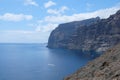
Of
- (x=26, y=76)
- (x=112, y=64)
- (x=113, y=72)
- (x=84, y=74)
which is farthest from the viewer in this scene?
(x=26, y=76)

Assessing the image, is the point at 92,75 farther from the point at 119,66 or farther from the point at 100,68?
the point at 119,66

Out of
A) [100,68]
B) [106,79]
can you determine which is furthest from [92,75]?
[106,79]

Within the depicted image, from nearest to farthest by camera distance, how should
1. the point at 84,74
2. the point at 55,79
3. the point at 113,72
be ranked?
the point at 113,72
the point at 84,74
the point at 55,79

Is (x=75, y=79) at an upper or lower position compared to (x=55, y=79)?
upper

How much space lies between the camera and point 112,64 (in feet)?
41.5

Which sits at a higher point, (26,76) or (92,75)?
(92,75)

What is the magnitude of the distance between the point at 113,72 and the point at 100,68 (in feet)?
5.18

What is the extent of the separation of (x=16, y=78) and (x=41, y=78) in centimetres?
1265

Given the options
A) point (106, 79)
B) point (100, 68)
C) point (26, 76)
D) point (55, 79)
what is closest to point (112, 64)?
point (100, 68)

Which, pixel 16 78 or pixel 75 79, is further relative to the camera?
pixel 16 78

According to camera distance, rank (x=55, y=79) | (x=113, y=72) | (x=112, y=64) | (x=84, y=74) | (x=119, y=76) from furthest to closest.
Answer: (x=55, y=79) → (x=84, y=74) → (x=112, y=64) → (x=113, y=72) → (x=119, y=76)

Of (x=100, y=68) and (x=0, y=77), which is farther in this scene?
(x=0, y=77)

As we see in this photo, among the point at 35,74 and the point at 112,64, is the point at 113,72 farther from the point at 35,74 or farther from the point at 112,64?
the point at 35,74

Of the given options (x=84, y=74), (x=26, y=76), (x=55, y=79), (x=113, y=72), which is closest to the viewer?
(x=113, y=72)
